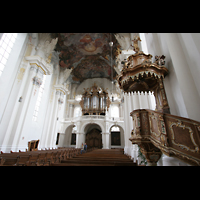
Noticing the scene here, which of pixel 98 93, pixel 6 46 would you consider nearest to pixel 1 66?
pixel 6 46

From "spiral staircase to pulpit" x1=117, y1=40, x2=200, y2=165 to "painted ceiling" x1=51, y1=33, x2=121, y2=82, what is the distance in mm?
8187

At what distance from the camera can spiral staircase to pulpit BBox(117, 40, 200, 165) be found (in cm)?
214

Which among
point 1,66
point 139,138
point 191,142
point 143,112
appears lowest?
point 191,142

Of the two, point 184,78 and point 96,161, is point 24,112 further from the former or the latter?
point 184,78

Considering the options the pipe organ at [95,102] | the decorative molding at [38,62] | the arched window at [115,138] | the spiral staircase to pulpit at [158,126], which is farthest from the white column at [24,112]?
the arched window at [115,138]

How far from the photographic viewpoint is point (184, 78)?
291cm

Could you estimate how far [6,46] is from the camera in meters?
7.45

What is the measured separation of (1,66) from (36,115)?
494 cm

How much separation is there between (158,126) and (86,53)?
14.5 m

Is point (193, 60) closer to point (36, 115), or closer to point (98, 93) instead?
point (36, 115)

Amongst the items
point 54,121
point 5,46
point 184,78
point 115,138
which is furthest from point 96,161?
point 115,138

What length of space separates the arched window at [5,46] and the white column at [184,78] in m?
8.73

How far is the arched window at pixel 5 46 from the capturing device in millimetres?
7137

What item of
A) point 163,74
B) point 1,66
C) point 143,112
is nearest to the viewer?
point 143,112
